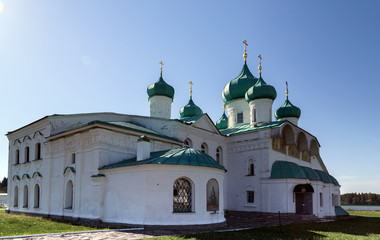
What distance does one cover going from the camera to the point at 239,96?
2570 centimetres

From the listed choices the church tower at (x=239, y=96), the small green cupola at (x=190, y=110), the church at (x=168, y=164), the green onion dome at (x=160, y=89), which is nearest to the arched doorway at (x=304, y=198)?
the church at (x=168, y=164)

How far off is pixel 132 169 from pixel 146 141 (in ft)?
4.66

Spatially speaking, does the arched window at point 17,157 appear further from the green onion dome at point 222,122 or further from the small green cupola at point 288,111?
the small green cupola at point 288,111

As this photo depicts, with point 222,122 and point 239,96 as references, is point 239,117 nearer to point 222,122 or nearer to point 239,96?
point 239,96

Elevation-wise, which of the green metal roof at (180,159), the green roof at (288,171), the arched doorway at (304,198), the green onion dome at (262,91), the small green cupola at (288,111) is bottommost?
the arched doorway at (304,198)

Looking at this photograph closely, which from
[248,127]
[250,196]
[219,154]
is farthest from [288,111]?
[250,196]

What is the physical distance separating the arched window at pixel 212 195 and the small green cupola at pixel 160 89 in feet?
33.7

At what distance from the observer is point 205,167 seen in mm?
13484

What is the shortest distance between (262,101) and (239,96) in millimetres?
3079

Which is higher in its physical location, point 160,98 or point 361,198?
point 160,98

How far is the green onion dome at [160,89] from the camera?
74.6 ft

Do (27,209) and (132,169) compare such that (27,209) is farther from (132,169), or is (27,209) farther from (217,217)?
(217,217)

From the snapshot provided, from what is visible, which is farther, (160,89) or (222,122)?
(222,122)

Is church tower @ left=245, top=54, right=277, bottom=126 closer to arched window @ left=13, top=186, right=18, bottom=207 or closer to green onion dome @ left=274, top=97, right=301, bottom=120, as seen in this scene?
green onion dome @ left=274, top=97, right=301, bottom=120
